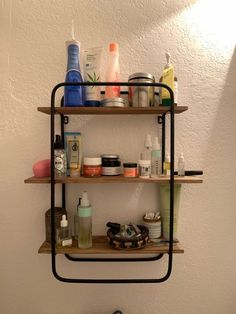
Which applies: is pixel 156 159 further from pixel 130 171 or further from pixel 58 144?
pixel 58 144

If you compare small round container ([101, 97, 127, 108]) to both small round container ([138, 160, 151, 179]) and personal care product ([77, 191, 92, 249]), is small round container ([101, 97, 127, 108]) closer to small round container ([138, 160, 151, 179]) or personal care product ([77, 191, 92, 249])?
small round container ([138, 160, 151, 179])

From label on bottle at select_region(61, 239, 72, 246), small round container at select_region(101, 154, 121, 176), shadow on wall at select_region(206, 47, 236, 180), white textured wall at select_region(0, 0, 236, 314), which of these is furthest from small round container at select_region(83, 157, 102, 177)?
shadow on wall at select_region(206, 47, 236, 180)

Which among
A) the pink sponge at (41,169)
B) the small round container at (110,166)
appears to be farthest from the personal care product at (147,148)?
the pink sponge at (41,169)

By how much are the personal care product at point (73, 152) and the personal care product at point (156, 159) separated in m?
0.24

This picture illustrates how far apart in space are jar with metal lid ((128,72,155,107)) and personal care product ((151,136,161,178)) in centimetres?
14

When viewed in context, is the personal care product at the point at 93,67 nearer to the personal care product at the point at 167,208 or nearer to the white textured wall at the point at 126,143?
the white textured wall at the point at 126,143

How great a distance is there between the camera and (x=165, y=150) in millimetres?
830

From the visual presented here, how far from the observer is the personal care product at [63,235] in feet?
A: 2.44

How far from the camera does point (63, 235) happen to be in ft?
2.47

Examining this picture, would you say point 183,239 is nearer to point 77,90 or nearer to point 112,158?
point 112,158

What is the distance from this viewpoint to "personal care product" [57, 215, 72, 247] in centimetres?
74

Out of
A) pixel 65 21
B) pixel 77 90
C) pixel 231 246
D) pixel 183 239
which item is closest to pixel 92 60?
pixel 77 90

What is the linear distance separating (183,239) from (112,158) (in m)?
0.42

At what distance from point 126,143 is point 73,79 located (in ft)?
0.94
